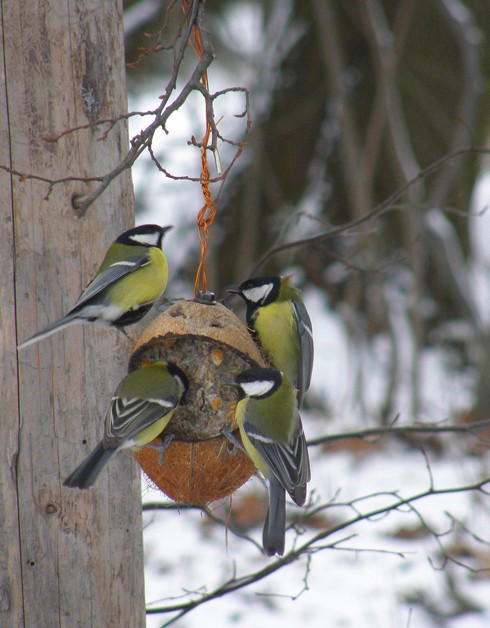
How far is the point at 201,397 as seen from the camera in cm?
262

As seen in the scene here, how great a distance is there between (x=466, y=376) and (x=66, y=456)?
7030 mm

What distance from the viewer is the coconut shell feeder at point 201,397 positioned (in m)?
2.46

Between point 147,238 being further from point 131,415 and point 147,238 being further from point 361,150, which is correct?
point 361,150

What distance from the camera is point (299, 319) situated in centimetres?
304

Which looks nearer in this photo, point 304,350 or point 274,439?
point 274,439

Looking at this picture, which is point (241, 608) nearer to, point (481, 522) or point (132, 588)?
point (481, 522)

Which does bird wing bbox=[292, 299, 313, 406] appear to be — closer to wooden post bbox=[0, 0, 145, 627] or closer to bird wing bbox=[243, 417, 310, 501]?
bird wing bbox=[243, 417, 310, 501]

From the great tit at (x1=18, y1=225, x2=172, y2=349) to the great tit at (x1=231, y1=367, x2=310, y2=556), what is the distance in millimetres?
380

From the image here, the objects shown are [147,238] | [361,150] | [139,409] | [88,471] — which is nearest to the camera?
[88,471]

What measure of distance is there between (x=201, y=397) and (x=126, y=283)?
16.2 inches

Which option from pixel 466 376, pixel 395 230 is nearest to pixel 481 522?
pixel 466 376

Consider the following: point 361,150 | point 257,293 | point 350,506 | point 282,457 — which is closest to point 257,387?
point 282,457

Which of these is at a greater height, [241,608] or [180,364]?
[180,364]

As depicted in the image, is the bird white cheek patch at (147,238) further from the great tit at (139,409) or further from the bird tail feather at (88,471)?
the bird tail feather at (88,471)
